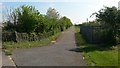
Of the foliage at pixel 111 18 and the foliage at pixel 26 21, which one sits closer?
the foliage at pixel 111 18

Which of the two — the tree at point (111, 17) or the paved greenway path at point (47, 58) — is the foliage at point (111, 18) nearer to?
the tree at point (111, 17)

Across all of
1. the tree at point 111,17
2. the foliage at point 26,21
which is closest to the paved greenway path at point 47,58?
the tree at point 111,17

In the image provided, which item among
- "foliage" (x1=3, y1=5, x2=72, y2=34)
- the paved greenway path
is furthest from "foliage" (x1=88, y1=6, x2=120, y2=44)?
"foliage" (x1=3, y1=5, x2=72, y2=34)

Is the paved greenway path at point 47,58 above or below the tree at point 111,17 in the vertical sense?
below

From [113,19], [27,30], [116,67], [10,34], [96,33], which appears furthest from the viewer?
[27,30]

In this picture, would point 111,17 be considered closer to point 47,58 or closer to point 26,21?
point 47,58

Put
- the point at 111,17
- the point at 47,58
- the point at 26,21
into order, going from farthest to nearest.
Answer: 1. the point at 26,21
2. the point at 111,17
3. the point at 47,58

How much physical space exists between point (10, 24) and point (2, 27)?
3.40 ft

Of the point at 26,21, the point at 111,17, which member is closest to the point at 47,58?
the point at 111,17

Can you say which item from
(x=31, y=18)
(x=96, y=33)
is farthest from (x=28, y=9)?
(x=96, y=33)

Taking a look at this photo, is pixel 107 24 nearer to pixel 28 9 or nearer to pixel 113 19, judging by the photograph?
pixel 113 19

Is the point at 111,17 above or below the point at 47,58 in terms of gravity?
above

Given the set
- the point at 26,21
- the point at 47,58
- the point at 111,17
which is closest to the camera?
the point at 47,58

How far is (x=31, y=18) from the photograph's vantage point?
94.9 feet
